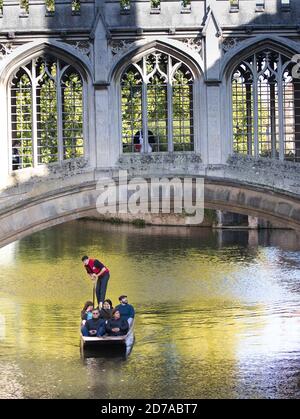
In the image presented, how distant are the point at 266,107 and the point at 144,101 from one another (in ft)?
5.28

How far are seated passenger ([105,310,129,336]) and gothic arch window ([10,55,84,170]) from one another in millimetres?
2152

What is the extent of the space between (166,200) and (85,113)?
1472 millimetres

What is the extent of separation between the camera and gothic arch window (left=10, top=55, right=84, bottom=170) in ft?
56.3

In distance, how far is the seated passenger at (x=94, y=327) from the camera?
1791 centimetres

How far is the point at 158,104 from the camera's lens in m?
17.6

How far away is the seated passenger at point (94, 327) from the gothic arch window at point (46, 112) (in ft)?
6.85

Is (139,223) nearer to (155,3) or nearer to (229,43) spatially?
(155,3)

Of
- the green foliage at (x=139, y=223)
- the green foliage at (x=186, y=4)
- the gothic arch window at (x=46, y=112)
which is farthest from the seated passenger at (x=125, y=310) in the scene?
the green foliage at (x=139, y=223)

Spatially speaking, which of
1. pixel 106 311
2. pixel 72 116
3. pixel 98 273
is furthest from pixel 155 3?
pixel 106 311

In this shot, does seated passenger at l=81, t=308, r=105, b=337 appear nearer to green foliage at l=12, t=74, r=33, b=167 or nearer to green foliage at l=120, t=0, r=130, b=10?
green foliage at l=12, t=74, r=33, b=167

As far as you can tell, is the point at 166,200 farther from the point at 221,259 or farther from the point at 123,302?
the point at 221,259

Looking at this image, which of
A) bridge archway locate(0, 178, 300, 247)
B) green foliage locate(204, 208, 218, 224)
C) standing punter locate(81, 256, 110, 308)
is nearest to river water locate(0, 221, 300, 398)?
standing punter locate(81, 256, 110, 308)

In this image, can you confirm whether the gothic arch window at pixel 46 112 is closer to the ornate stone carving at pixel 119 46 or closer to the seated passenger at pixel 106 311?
the ornate stone carving at pixel 119 46

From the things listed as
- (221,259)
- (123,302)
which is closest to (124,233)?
(221,259)
